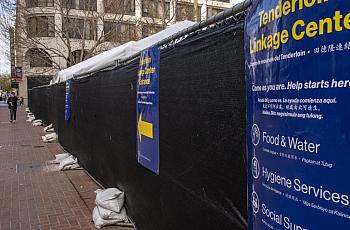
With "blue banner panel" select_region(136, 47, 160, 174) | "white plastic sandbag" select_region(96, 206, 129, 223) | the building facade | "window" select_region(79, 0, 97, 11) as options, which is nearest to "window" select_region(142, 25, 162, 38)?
the building facade

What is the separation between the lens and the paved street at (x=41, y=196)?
17.5 feet

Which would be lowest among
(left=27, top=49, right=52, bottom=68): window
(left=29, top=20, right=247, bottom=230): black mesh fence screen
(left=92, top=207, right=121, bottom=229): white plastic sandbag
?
(left=92, top=207, right=121, bottom=229): white plastic sandbag

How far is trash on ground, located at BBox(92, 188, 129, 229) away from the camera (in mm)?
5031

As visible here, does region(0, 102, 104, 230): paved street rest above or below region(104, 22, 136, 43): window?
below

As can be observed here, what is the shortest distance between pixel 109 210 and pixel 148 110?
178 cm

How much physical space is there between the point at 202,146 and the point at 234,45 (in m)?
0.83

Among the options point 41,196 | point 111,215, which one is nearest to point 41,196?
point 41,196

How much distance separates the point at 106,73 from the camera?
6352 mm

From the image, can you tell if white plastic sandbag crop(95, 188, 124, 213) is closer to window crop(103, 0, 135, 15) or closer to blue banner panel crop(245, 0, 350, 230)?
blue banner panel crop(245, 0, 350, 230)

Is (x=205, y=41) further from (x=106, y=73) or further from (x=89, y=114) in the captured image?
(x=89, y=114)

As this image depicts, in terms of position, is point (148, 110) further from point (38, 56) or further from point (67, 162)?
point (38, 56)

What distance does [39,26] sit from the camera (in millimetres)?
28703

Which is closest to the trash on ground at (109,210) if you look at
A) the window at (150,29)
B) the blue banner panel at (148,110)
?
the blue banner panel at (148,110)

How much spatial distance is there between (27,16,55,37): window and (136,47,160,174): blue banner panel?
83.0 feet
